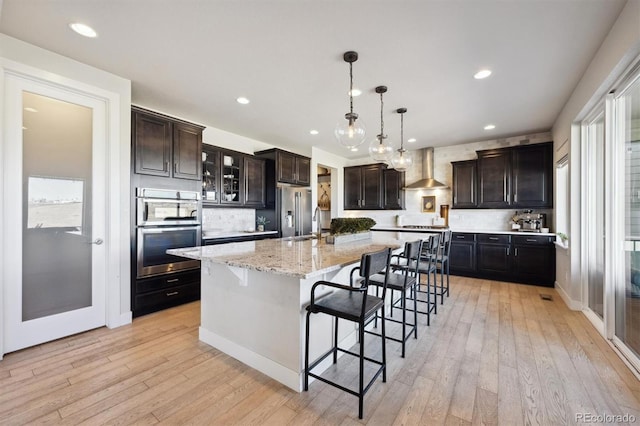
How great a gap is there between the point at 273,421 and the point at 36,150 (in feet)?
10.4

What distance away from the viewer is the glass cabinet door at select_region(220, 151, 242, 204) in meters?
4.74

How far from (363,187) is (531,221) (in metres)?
3.48

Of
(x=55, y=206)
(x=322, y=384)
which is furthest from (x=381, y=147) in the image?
(x=55, y=206)

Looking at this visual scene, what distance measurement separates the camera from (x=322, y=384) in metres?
2.00

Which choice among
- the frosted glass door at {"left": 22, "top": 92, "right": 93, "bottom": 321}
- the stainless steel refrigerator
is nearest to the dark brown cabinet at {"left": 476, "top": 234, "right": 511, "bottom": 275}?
the stainless steel refrigerator

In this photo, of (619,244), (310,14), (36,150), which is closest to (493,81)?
(619,244)

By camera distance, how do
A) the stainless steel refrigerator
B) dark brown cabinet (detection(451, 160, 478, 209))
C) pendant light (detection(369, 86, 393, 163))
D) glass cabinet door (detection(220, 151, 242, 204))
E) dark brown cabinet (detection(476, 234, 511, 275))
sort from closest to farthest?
pendant light (detection(369, 86, 393, 163)), glass cabinet door (detection(220, 151, 242, 204)), dark brown cabinet (detection(476, 234, 511, 275)), the stainless steel refrigerator, dark brown cabinet (detection(451, 160, 478, 209))

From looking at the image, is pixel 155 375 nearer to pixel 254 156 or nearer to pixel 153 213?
pixel 153 213

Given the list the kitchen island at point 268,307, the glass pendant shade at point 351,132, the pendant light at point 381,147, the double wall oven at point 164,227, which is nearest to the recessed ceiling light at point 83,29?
the double wall oven at point 164,227

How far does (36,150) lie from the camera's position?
2.57m

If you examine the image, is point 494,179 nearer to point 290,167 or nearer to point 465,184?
point 465,184

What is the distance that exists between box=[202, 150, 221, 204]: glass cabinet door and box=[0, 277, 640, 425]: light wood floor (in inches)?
86.7
